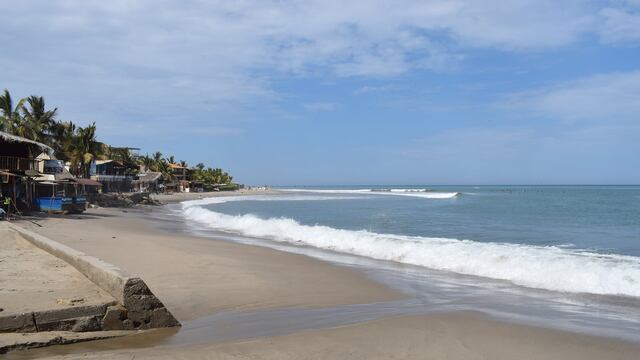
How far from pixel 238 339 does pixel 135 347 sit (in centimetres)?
118

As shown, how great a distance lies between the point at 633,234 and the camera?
82.8 ft

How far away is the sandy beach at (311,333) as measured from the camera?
5.81 meters

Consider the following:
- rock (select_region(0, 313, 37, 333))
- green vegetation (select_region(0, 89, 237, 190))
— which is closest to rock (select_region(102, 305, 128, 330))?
rock (select_region(0, 313, 37, 333))

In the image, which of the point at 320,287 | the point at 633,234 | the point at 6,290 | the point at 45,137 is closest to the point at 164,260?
the point at 320,287

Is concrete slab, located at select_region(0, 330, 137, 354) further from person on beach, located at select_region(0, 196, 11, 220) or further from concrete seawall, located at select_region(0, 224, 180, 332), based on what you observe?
person on beach, located at select_region(0, 196, 11, 220)

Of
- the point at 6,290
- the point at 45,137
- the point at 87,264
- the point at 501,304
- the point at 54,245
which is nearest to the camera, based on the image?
the point at 6,290

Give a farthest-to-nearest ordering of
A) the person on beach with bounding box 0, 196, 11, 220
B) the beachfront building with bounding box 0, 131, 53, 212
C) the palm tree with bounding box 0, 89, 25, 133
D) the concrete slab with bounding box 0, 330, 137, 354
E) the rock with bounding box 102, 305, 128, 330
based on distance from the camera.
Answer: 1. the palm tree with bounding box 0, 89, 25, 133
2. the beachfront building with bounding box 0, 131, 53, 212
3. the person on beach with bounding box 0, 196, 11, 220
4. the rock with bounding box 102, 305, 128, 330
5. the concrete slab with bounding box 0, 330, 137, 354

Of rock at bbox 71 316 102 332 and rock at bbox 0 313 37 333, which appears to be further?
rock at bbox 71 316 102 332

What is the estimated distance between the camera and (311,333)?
669cm

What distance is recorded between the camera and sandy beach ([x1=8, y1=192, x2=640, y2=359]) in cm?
581

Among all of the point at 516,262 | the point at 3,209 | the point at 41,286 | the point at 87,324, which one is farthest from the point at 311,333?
the point at 3,209

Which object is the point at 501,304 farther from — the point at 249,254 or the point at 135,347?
the point at 249,254

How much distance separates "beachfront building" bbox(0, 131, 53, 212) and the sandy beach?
1747 cm

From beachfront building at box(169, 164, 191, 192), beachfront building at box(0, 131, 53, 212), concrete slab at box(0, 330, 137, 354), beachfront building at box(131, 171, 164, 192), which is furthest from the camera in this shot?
beachfront building at box(169, 164, 191, 192)
